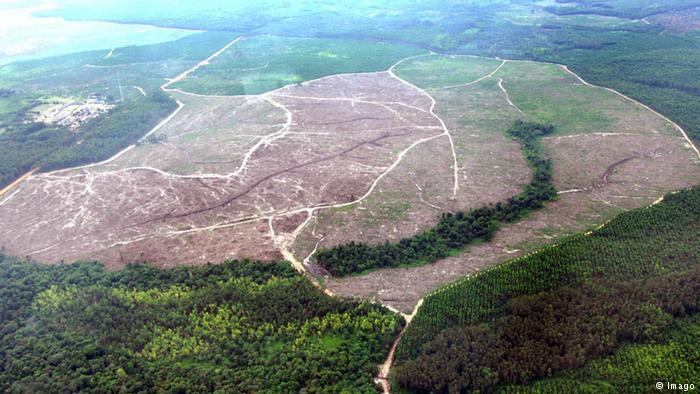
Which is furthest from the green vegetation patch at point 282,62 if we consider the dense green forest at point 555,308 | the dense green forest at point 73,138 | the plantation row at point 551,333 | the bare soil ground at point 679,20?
the plantation row at point 551,333

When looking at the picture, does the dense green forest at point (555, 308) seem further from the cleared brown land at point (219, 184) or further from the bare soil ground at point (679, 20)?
the bare soil ground at point (679, 20)

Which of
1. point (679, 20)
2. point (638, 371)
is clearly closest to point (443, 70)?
point (679, 20)

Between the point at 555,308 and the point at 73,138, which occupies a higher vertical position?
the point at 73,138

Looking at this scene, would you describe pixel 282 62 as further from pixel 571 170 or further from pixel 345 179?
→ pixel 571 170

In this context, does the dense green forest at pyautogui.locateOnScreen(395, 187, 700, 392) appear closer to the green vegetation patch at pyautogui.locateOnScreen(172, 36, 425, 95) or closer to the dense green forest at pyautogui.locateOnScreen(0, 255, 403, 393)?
the dense green forest at pyautogui.locateOnScreen(0, 255, 403, 393)

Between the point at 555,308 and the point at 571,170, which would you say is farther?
the point at 571,170

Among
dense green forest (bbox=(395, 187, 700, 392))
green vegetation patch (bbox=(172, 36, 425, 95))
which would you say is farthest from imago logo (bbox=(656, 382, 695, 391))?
green vegetation patch (bbox=(172, 36, 425, 95))
